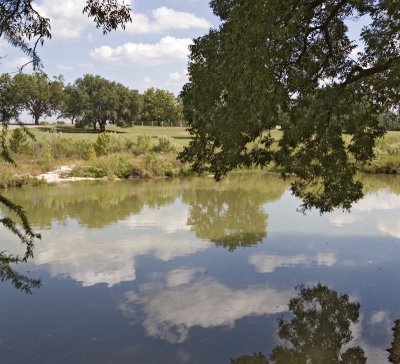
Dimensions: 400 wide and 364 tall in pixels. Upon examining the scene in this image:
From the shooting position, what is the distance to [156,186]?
37.5m

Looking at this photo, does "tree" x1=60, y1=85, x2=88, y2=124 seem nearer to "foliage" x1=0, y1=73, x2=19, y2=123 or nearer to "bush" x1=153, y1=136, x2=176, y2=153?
"bush" x1=153, y1=136, x2=176, y2=153

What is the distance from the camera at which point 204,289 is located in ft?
45.5

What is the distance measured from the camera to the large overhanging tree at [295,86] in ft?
29.5

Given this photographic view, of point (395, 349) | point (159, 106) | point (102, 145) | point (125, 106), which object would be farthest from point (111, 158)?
point (159, 106)

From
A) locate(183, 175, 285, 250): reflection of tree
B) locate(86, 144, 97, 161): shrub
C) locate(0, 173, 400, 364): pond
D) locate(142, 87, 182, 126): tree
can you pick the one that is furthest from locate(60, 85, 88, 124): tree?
locate(0, 173, 400, 364): pond

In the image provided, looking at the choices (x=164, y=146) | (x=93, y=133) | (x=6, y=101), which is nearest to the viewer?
(x=6, y=101)

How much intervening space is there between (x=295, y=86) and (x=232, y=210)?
16.4 m

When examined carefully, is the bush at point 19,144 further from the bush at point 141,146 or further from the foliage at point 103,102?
the foliage at point 103,102

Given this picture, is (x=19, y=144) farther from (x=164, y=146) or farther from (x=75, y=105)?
(x=75, y=105)

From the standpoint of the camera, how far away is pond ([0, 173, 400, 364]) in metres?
10.3

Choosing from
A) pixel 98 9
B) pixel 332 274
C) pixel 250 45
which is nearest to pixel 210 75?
pixel 250 45

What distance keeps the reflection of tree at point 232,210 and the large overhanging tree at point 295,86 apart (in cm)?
714

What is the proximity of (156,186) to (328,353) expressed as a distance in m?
28.4

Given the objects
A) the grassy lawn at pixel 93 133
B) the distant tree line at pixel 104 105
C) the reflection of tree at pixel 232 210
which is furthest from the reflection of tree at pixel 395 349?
the distant tree line at pixel 104 105
